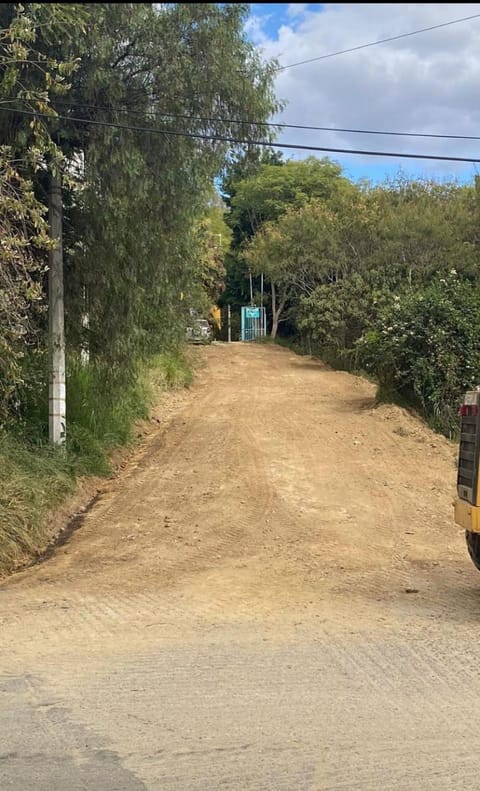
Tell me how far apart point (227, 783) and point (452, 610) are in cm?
361

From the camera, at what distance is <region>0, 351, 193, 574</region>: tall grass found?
8.94 metres

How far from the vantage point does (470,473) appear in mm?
6375

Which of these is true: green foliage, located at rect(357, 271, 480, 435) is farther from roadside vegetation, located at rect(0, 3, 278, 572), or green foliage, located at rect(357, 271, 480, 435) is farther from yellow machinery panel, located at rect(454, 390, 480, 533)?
yellow machinery panel, located at rect(454, 390, 480, 533)

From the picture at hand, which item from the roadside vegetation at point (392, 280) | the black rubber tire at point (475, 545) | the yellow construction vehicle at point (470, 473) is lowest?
the black rubber tire at point (475, 545)

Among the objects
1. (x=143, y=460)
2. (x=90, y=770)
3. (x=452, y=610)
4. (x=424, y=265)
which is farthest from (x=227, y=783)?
(x=424, y=265)

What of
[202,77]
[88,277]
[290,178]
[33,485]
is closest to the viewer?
[33,485]

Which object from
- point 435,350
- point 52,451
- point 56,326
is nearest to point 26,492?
point 52,451

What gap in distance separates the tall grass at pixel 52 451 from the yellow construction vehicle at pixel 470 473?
500cm

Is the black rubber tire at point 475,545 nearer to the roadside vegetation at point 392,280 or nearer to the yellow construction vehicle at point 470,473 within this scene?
the yellow construction vehicle at point 470,473

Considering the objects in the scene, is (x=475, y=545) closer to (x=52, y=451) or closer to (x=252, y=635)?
(x=252, y=635)

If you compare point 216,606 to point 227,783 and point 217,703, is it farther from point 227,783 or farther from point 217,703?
point 227,783

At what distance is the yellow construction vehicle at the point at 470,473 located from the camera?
6.23 meters

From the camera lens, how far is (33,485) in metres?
9.77

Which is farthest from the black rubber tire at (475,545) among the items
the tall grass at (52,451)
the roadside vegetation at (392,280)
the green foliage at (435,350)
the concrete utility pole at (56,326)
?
the green foliage at (435,350)
